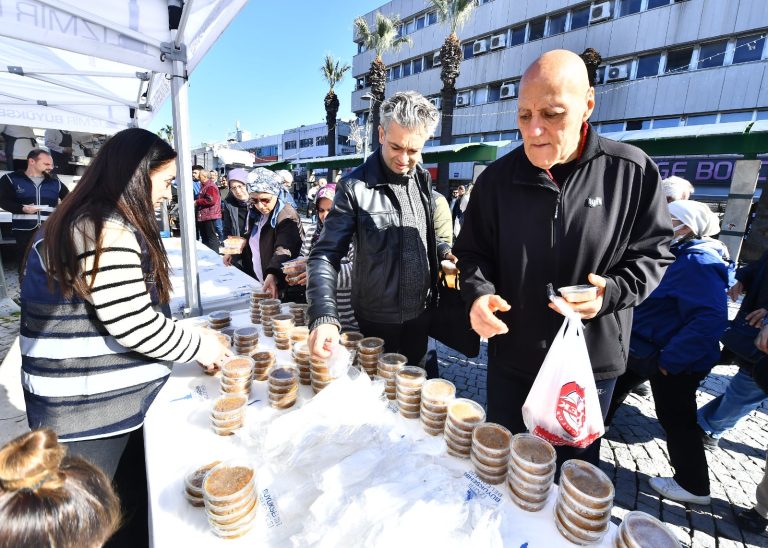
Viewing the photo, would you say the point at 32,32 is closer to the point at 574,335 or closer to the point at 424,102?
the point at 424,102

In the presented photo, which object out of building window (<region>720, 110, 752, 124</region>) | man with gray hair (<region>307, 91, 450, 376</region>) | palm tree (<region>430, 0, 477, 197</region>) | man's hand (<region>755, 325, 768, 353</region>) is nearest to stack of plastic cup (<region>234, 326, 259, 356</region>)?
man with gray hair (<region>307, 91, 450, 376</region>)

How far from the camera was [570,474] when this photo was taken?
106 cm

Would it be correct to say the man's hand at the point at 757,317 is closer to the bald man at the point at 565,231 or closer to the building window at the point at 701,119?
the bald man at the point at 565,231

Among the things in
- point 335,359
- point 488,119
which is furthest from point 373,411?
point 488,119

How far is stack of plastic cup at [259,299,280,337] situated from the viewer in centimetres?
228

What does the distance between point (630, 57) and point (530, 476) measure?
72.2 ft

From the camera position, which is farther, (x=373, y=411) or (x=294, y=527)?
(x=373, y=411)

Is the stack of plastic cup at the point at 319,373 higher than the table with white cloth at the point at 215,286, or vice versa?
the stack of plastic cup at the point at 319,373

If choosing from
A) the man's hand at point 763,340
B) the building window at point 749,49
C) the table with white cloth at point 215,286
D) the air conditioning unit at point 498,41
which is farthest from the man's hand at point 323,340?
the air conditioning unit at point 498,41

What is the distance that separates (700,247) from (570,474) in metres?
2.13

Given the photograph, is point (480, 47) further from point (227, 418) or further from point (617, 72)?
point (227, 418)

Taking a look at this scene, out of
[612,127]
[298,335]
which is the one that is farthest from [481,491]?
[612,127]

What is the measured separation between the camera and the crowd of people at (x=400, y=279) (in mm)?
1248

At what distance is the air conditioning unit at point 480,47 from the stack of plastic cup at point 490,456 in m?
25.9
